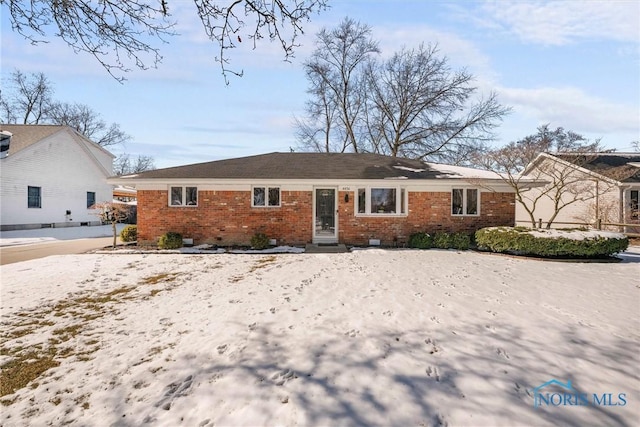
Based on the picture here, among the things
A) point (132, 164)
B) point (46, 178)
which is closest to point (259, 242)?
point (46, 178)

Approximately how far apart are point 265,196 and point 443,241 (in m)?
7.20

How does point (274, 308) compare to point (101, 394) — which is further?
point (274, 308)

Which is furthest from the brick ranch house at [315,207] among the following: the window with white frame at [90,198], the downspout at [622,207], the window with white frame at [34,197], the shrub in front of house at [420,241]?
the window with white frame at [90,198]

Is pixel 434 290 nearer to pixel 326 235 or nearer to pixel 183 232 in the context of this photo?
pixel 326 235

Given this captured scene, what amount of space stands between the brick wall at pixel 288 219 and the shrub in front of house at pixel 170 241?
19.5 inches

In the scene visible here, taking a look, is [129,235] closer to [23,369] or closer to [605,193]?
[23,369]

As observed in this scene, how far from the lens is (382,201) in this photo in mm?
12352

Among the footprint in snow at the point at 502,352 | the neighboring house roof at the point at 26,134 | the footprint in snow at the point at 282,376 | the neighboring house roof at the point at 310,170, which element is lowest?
the footprint in snow at the point at 282,376

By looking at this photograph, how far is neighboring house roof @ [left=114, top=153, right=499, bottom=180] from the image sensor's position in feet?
39.8

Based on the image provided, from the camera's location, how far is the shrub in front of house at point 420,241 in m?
11.5

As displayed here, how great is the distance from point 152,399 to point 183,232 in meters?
10.1

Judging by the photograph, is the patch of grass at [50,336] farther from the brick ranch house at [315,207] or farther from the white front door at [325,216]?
the white front door at [325,216]

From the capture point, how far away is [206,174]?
12211mm

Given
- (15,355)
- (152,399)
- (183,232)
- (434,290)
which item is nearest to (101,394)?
(152,399)
